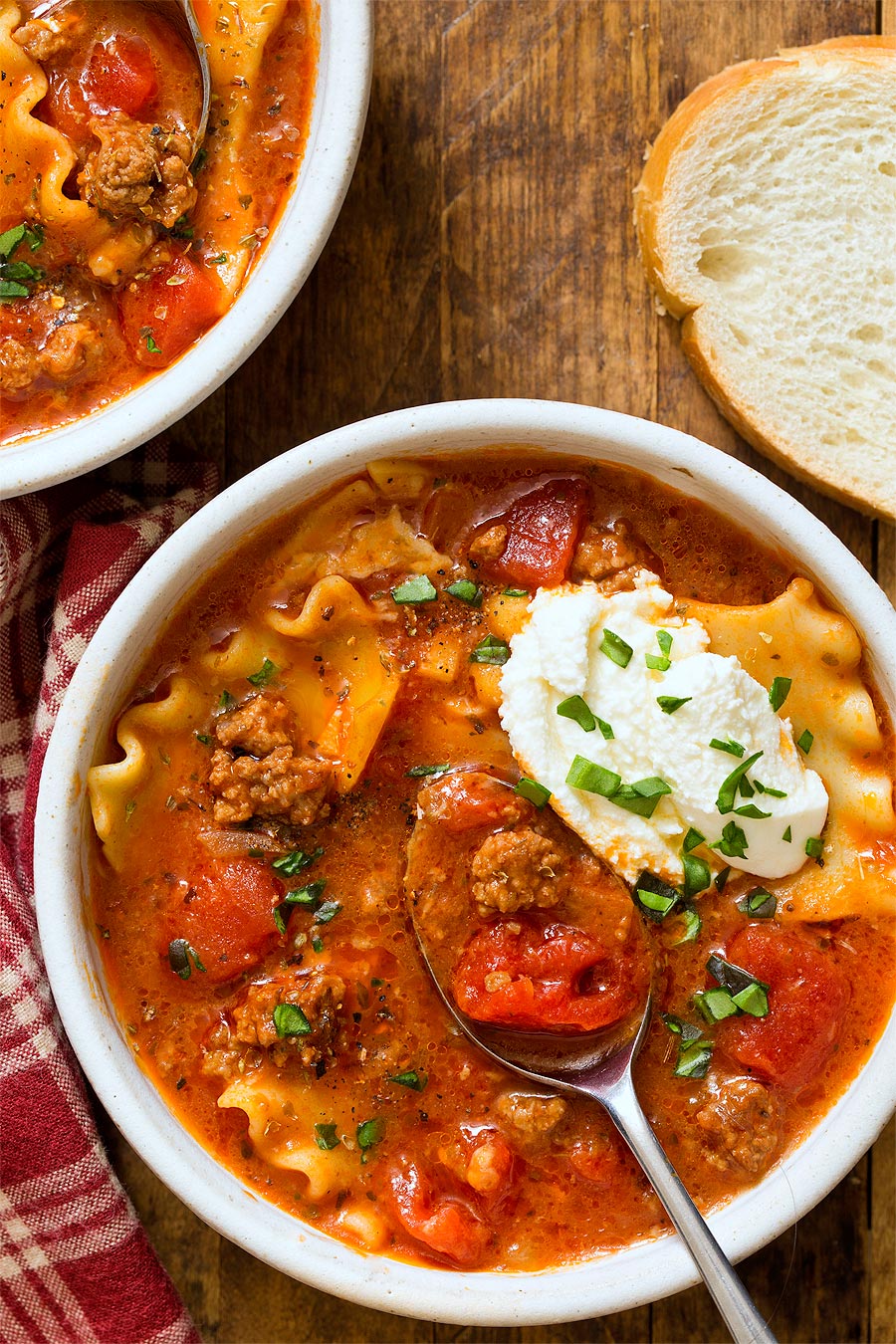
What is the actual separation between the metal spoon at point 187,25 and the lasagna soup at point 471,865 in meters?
1.18

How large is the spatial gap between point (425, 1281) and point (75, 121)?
3543 mm

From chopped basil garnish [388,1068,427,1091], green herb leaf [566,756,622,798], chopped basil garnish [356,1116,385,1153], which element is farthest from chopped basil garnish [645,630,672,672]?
chopped basil garnish [356,1116,385,1153]

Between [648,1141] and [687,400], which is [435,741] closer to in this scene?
[648,1141]

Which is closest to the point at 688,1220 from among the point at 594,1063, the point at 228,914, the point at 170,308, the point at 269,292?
the point at 594,1063

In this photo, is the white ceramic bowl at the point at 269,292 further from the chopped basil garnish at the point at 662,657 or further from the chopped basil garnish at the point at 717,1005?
the chopped basil garnish at the point at 717,1005

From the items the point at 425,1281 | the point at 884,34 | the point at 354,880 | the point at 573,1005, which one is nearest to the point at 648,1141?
the point at 573,1005

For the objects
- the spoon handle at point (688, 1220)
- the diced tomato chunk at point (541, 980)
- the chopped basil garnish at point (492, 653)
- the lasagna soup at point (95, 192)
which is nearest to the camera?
the spoon handle at point (688, 1220)

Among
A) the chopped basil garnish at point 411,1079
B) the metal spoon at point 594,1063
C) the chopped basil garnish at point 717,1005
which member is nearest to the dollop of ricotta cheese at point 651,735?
the chopped basil garnish at point 717,1005

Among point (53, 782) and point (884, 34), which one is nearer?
point (53, 782)

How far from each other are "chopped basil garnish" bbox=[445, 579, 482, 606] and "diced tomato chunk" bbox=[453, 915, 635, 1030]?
93cm

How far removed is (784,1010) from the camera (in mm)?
3648

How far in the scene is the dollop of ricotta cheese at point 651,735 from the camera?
349cm

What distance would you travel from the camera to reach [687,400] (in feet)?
14.2

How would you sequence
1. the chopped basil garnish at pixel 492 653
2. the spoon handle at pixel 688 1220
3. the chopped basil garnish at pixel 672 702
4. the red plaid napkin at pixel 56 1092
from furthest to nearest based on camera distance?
the red plaid napkin at pixel 56 1092 < the chopped basil garnish at pixel 492 653 < the chopped basil garnish at pixel 672 702 < the spoon handle at pixel 688 1220
